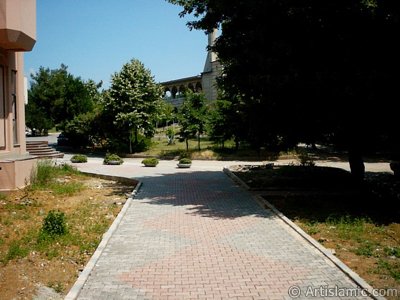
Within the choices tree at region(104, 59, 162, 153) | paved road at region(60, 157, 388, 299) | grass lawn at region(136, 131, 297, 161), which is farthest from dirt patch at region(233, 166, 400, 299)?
Answer: tree at region(104, 59, 162, 153)

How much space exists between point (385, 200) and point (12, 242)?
10.2 metres

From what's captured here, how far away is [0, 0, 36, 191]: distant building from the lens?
12055 mm

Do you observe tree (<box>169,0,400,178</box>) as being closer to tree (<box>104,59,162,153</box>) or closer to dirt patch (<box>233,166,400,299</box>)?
dirt patch (<box>233,166,400,299</box>)

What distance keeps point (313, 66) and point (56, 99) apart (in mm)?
44507

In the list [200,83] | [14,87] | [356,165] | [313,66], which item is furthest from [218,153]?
[200,83]

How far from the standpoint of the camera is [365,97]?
1060cm

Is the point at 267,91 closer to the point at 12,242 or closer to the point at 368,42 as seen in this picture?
the point at 368,42

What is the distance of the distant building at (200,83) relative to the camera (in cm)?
5331

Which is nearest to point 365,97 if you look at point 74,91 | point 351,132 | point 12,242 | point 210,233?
point 351,132

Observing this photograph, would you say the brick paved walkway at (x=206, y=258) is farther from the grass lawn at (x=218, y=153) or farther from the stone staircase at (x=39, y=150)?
the grass lawn at (x=218, y=153)

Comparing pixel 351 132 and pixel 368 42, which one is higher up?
pixel 368 42

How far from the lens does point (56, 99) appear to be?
164 feet

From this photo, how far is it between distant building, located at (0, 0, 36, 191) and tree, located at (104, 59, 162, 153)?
15732mm

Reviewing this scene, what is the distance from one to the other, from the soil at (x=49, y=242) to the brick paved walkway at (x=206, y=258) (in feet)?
1.67
